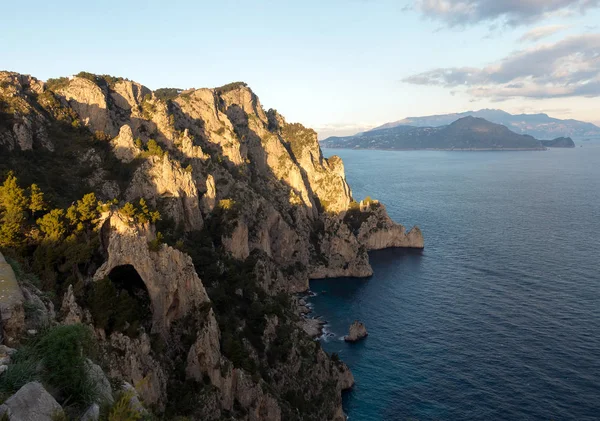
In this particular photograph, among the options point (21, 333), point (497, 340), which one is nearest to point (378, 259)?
point (497, 340)

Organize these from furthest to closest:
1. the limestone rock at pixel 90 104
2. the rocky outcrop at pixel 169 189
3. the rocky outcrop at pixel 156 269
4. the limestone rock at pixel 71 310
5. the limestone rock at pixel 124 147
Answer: the limestone rock at pixel 90 104 < the limestone rock at pixel 124 147 < the rocky outcrop at pixel 169 189 < the rocky outcrop at pixel 156 269 < the limestone rock at pixel 71 310

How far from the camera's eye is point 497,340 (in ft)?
259

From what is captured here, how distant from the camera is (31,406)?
12.3m

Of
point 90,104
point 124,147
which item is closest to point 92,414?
point 124,147

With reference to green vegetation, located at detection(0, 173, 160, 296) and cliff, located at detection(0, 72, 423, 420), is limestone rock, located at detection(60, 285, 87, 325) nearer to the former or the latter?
cliff, located at detection(0, 72, 423, 420)

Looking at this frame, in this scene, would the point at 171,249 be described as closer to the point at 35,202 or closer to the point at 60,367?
the point at 35,202

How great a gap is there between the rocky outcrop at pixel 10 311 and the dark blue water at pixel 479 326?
55.9 m

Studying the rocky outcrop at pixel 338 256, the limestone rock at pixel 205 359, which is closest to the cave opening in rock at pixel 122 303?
the limestone rock at pixel 205 359

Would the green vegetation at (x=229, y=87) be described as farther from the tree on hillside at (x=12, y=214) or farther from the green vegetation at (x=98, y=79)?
the tree on hillside at (x=12, y=214)

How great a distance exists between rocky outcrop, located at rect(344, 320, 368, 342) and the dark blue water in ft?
6.50

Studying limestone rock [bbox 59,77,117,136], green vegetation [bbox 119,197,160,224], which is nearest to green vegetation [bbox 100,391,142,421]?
green vegetation [bbox 119,197,160,224]

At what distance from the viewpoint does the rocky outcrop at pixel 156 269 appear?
4366 centimetres

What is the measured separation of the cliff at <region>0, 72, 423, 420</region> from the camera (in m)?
40.6

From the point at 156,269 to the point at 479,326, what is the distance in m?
69.0
